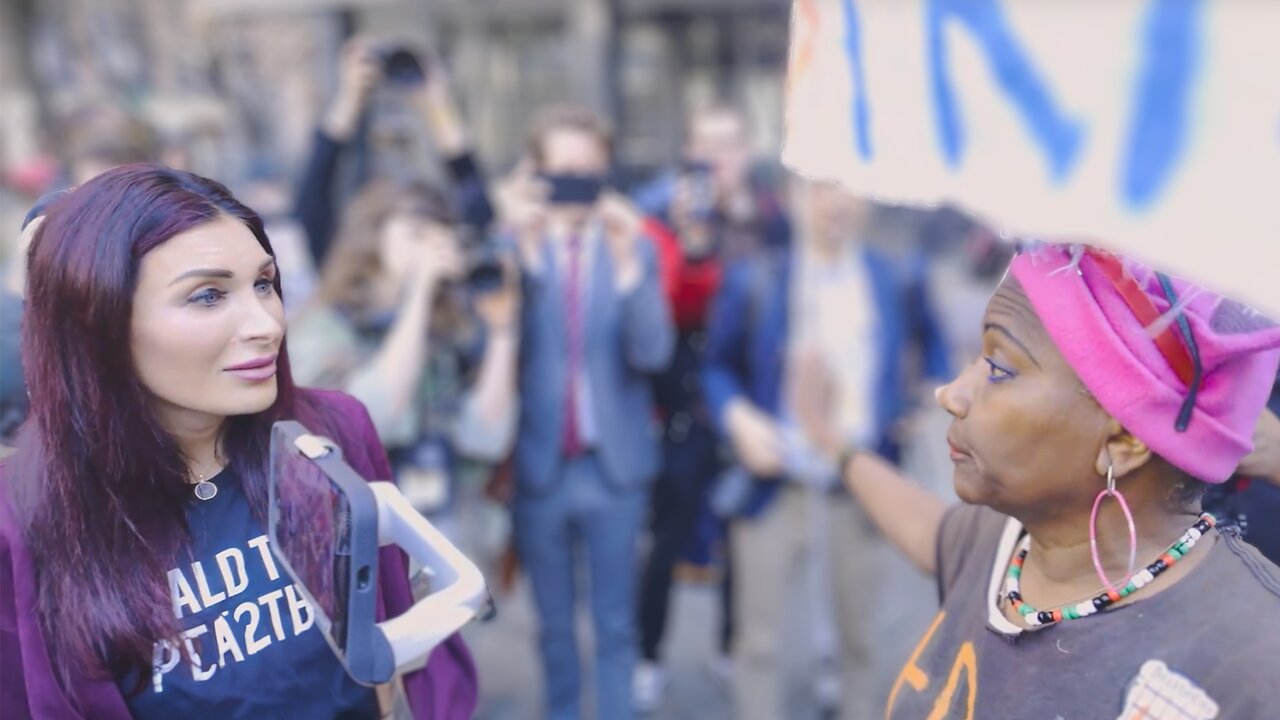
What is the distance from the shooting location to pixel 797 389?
296 cm

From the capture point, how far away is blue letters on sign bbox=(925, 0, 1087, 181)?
2.87 ft

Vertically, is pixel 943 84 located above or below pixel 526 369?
above

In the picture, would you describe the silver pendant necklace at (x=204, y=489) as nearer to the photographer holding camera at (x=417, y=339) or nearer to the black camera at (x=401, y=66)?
the photographer holding camera at (x=417, y=339)

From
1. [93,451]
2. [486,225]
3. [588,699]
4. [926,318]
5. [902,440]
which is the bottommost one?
[588,699]

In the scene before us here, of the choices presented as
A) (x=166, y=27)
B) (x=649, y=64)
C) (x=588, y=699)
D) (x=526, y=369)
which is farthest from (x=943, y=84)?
(x=166, y=27)

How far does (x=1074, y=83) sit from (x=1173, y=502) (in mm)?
647

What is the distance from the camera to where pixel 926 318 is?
321 centimetres

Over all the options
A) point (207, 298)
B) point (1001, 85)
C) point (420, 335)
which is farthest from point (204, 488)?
point (420, 335)

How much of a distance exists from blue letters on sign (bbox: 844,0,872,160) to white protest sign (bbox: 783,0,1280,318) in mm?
43

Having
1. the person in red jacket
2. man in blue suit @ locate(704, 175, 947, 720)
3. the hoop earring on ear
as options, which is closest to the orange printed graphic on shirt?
the hoop earring on ear

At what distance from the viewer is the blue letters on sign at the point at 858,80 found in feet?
3.76

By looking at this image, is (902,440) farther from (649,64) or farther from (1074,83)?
(649,64)

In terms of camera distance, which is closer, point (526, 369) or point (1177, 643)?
point (1177, 643)

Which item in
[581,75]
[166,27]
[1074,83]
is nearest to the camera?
[1074,83]
